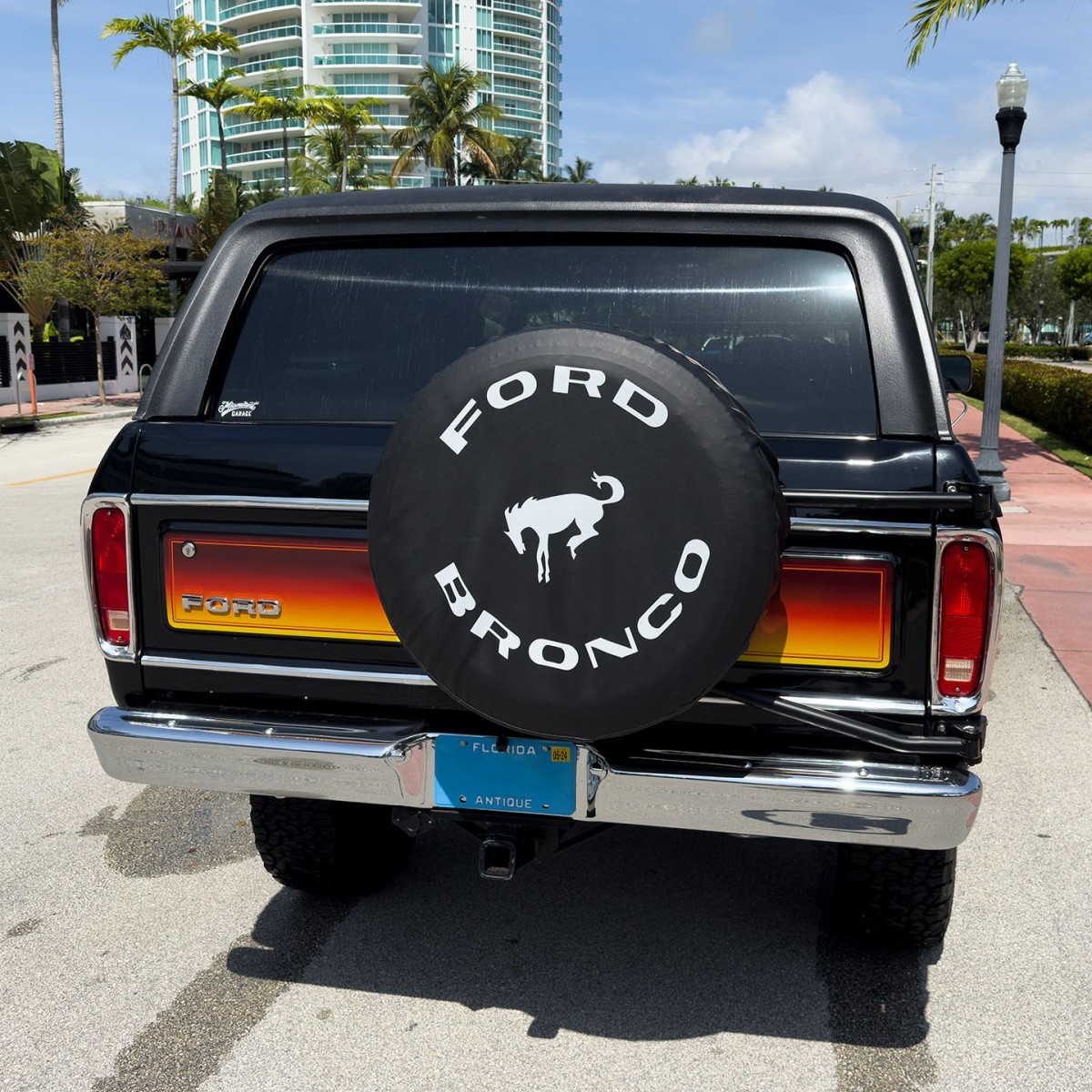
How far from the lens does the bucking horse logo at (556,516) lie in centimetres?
234

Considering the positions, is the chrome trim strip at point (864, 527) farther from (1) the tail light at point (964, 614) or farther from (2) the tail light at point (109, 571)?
(2) the tail light at point (109, 571)

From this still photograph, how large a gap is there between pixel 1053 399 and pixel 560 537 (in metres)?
19.5

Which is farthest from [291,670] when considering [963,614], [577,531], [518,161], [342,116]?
[518,161]

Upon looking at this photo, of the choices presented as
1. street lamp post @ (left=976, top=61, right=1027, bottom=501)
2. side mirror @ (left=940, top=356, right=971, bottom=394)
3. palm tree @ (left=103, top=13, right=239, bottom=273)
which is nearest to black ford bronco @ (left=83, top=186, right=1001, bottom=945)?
side mirror @ (left=940, top=356, right=971, bottom=394)

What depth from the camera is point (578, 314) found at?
10.1 feet

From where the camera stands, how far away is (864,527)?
99.7 inches

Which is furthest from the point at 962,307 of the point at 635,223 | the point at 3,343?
the point at 635,223

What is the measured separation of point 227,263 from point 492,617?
4.69ft

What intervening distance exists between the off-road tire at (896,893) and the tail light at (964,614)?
0.59m

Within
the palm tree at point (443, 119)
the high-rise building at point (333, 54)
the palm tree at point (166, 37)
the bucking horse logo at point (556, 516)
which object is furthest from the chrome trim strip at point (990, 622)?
the high-rise building at point (333, 54)

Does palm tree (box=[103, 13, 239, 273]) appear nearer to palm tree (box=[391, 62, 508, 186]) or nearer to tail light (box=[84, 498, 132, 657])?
palm tree (box=[391, 62, 508, 186])

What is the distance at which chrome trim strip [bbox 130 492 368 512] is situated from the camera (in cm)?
Result: 271

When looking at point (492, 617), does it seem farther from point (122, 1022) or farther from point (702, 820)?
point (122, 1022)

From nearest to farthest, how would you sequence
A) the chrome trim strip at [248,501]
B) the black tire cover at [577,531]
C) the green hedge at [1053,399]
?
the black tire cover at [577,531] → the chrome trim strip at [248,501] → the green hedge at [1053,399]
